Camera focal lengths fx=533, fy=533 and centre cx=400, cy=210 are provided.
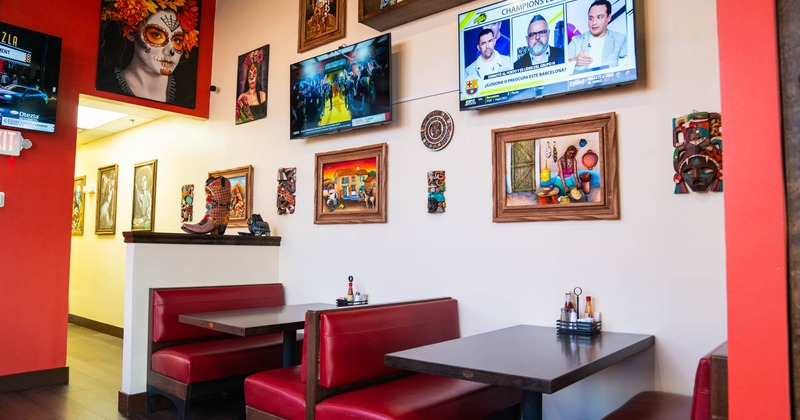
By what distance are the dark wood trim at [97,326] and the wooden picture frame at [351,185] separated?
13.6 feet

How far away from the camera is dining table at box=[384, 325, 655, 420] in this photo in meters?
1.93

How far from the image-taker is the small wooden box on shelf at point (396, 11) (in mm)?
3828

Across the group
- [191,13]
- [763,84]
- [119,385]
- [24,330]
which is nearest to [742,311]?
[763,84]

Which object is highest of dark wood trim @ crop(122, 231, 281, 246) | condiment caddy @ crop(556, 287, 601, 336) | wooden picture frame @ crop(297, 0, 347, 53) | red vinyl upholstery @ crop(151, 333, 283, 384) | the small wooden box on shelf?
wooden picture frame @ crop(297, 0, 347, 53)

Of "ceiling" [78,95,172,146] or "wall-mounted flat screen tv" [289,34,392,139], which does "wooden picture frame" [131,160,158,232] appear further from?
"wall-mounted flat screen tv" [289,34,392,139]

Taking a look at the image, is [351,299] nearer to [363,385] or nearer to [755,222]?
[363,385]

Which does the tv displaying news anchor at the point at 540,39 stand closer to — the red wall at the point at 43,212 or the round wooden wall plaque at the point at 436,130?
the round wooden wall plaque at the point at 436,130

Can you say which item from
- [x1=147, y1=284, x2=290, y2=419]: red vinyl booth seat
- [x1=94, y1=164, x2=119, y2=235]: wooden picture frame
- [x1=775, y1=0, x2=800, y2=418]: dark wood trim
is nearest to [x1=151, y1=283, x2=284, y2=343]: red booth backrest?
[x1=147, y1=284, x2=290, y2=419]: red vinyl booth seat

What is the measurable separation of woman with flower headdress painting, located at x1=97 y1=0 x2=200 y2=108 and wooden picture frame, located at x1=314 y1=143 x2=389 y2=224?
2.13 m

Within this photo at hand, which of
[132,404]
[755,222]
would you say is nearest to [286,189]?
[132,404]

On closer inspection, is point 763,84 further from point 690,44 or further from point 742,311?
point 690,44

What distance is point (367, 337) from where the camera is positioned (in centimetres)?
282

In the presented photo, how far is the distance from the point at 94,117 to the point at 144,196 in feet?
3.97

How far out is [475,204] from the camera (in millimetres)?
3631
